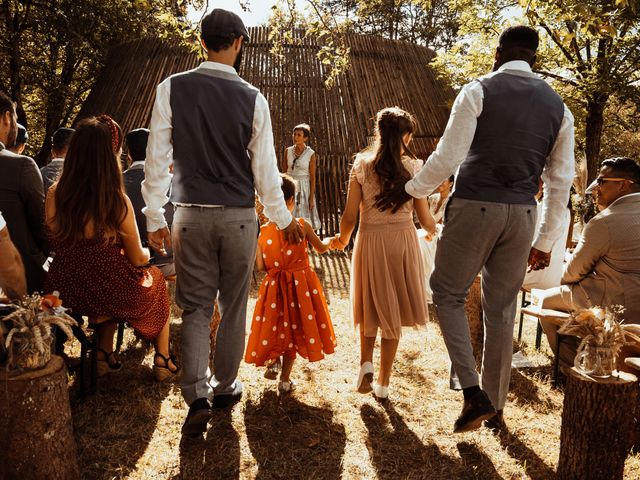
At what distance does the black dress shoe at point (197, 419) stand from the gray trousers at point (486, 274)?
1302 mm

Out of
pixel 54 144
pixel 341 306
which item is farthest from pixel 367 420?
pixel 54 144

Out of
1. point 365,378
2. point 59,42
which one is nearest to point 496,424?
point 365,378

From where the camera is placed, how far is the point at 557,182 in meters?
2.84

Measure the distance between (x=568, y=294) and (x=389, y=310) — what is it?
138cm

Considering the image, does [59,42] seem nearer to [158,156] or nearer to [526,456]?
[158,156]

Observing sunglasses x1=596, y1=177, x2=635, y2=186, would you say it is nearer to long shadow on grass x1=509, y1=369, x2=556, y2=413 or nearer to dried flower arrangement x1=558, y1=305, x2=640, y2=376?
dried flower arrangement x1=558, y1=305, x2=640, y2=376

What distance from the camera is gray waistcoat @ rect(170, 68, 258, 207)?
8.71ft

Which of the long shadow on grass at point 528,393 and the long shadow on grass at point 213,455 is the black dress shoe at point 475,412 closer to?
the long shadow on grass at point 528,393

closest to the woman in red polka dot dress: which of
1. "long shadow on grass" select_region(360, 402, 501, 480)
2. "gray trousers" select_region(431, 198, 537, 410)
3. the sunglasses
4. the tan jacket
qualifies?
"long shadow on grass" select_region(360, 402, 501, 480)

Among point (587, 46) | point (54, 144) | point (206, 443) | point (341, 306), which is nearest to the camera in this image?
point (206, 443)

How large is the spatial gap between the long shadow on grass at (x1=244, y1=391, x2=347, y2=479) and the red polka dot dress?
994 mm

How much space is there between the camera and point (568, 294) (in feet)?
12.5

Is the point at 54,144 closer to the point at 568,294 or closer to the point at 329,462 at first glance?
the point at 329,462

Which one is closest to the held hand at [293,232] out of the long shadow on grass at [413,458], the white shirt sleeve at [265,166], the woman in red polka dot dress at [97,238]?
the white shirt sleeve at [265,166]
